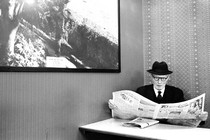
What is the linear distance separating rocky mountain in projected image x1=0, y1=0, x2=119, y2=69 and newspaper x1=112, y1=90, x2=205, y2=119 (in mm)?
389

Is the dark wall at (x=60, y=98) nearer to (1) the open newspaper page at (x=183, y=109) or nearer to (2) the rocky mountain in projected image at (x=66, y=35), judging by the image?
(2) the rocky mountain in projected image at (x=66, y=35)

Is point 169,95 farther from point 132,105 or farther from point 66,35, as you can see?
point 66,35

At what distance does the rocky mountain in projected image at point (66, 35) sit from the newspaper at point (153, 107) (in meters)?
0.39

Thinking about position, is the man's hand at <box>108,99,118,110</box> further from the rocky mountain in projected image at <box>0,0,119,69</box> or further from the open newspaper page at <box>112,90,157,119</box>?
the rocky mountain in projected image at <box>0,0,119,69</box>

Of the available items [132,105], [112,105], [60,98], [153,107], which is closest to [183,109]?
[153,107]

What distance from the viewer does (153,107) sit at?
1688 millimetres

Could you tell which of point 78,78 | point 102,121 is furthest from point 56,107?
point 102,121

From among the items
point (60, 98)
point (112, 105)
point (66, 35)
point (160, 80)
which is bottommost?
point (112, 105)

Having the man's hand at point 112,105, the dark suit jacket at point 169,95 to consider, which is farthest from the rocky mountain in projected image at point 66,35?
the dark suit jacket at point 169,95

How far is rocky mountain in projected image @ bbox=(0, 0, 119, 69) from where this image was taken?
4.86ft

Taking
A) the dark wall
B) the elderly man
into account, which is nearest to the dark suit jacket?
the elderly man

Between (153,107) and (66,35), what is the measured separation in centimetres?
86

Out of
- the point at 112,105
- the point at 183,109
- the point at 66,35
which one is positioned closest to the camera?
the point at 183,109

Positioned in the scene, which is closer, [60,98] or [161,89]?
[60,98]
